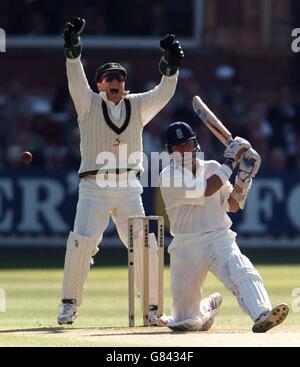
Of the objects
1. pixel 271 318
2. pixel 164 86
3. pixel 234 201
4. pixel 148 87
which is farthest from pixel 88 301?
pixel 148 87

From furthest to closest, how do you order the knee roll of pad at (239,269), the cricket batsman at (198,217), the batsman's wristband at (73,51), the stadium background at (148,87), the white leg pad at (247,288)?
1. the stadium background at (148,87)
2. the batsman's wristband at (73,51)
3. the cricket batsman at (198,217)
4. the knee roll of pad at (239,269)
5. the white leg pad at (247,288)

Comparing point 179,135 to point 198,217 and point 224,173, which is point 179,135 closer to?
point 224,173

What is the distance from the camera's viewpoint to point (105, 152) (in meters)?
10.5

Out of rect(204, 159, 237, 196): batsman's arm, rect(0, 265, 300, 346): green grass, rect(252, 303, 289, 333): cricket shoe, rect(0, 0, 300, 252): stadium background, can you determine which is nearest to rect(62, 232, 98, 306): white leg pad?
rect(0, 265, 300, 346): green grass

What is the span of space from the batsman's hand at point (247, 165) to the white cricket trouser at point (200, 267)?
41 centimetres

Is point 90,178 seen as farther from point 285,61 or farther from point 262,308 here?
point 285,61

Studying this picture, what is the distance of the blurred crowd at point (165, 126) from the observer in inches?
778

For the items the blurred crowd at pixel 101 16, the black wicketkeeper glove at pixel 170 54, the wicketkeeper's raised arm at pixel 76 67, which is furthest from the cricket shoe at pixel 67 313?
the blurred crowd at pixel 101 16

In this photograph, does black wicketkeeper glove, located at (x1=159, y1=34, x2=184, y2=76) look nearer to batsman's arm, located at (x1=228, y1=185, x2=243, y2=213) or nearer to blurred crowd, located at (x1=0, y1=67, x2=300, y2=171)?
batsman's arm, located at (x1=228, y1=185, x2=243, y2=213)

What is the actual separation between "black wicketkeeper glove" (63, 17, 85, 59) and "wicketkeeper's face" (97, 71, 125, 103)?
1.04 feet

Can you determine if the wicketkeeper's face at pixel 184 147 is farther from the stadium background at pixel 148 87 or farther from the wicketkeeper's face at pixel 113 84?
the stadium background at pixel 148 87

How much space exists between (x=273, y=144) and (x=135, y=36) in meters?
4.74

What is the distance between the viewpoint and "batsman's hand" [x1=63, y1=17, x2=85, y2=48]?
33.4 feet

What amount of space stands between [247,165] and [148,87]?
1224 centimetres
